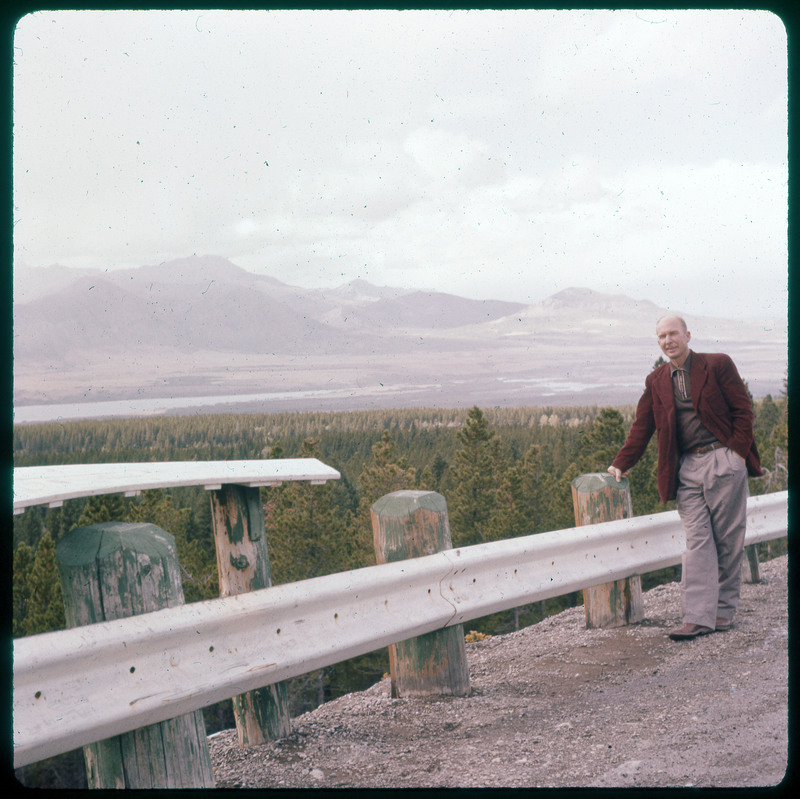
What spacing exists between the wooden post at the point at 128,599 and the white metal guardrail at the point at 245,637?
4.6 inches

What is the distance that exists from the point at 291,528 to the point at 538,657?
1886 cm

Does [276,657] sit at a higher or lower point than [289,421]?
A: lower

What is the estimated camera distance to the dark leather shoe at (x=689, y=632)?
3969mm

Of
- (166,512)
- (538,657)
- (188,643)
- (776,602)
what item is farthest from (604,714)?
(166,512)

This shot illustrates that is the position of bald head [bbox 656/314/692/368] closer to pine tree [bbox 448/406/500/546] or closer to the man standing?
the man standing

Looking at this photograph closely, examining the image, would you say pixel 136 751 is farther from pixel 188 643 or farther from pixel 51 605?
pixel 51 605

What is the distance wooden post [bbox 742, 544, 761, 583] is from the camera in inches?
208

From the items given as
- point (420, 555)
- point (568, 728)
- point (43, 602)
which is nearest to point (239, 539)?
point (420, 555)

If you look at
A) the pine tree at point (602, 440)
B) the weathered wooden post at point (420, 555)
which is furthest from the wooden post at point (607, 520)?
the pine tree at point (602, 440)

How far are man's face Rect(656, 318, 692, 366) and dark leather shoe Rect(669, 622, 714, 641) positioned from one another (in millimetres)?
1362

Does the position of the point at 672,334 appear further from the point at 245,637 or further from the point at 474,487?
the point at 474,487

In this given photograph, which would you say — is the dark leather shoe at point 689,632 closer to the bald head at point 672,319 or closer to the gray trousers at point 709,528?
the gray trousers at point 709,528

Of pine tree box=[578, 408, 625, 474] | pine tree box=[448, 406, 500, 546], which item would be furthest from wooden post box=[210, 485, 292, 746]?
pine tree box=[448, 406, 500, 546]

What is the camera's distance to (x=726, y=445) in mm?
3832
